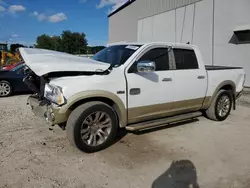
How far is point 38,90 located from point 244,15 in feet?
33.8

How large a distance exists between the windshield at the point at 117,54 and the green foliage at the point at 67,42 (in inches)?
2262

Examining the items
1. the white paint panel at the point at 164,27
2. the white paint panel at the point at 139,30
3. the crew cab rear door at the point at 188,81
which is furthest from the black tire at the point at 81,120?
the white paint panel at the point at 139,30

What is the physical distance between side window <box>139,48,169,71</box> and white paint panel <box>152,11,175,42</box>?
11271 millimetres

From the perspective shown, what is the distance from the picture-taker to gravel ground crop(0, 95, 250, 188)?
331 centimetres

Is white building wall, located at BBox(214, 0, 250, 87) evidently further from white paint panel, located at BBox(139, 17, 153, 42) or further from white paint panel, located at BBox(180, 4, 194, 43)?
white paint panel, located at BBox(139, 17, 153, 42)

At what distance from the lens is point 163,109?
15.9 ft

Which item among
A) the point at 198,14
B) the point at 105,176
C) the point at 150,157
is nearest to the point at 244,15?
the point at 198,14

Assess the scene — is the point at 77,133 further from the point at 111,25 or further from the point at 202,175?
the point at 111,25

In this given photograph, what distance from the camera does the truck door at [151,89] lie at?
14.2ft

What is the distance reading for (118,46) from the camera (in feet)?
16.6

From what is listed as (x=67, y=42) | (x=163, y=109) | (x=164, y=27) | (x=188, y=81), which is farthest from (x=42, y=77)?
(x=67, y=42)

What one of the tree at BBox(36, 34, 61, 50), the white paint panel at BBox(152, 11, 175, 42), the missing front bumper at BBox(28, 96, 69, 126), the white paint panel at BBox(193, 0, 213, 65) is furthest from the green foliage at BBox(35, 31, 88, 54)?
the missing front bumper at BBox(28, 96, 69, 126)

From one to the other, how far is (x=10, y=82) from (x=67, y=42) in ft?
191

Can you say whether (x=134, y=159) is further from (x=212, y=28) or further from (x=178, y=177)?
(x=212, y=28)
